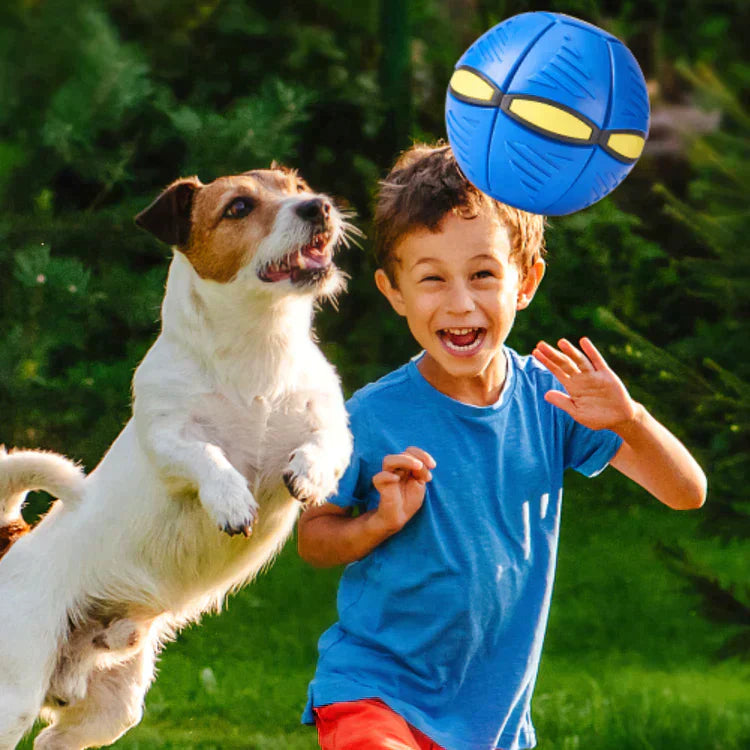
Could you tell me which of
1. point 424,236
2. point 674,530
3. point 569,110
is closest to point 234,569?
point 424,236

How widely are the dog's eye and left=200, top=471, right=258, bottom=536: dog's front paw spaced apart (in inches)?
28.6

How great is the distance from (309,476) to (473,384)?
53 cm

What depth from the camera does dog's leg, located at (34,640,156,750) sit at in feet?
11.4

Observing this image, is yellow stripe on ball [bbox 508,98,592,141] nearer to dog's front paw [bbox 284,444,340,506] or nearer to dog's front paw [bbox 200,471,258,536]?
dog's front paw [bbox 284,444,340,506]

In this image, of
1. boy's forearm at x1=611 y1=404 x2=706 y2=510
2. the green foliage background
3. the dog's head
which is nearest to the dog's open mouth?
the dog's head

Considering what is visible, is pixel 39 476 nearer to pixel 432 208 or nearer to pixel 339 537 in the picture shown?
pixel 339 537

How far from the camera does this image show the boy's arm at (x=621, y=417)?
2895 mm

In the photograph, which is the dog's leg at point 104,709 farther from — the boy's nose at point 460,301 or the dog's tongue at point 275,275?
the boy's nose at point 460,301

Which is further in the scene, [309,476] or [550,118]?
[550,118]

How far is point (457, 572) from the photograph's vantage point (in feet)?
9.71

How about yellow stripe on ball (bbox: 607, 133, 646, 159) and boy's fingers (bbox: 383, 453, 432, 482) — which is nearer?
boy's fingers (bbox: 383, 453, 432, 482)

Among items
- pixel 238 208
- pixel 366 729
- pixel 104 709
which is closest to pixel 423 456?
pixel 366 729

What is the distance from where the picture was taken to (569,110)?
3.09 metres

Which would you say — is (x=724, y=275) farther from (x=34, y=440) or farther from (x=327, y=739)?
(x=34, y=440)
